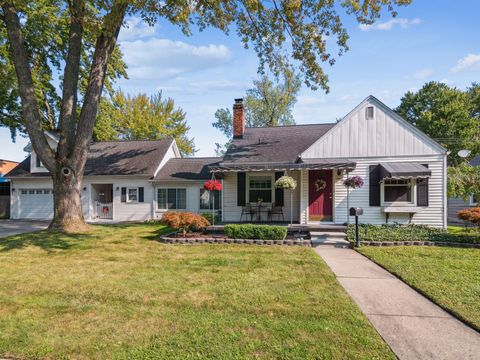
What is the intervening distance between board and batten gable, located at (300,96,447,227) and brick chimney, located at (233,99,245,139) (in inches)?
227

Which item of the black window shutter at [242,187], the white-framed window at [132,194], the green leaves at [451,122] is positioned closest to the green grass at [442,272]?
the black window shutter at [242,187]

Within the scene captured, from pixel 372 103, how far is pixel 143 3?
395 inches

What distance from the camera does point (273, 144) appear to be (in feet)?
52.3

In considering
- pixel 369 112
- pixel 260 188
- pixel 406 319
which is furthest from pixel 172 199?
pixel 406 319

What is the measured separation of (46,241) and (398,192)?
1449 cm

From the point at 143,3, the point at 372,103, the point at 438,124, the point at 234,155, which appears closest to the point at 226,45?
the point at 143,3

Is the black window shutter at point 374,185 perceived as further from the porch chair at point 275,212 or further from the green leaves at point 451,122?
the green leaves at point 451,122

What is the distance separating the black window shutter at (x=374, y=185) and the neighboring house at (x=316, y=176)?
40 millimetres

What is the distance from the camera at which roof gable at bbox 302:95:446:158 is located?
12.3 metres

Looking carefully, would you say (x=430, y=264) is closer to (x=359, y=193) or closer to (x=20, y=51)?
(x=359, y=193)

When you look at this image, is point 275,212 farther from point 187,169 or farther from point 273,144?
point 187,169

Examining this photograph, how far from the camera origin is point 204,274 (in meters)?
6.45

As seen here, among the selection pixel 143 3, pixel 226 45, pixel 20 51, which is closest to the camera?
pixel 143 3

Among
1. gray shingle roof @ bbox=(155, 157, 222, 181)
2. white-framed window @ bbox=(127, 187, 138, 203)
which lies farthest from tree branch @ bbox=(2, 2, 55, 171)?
gray shingle roof @ bbox=(155, 157, 222, 181)
